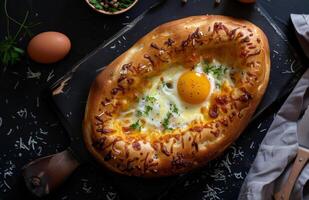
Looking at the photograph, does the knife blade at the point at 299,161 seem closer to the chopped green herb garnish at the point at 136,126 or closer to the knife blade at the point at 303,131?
the knife blade at the point at 303,131

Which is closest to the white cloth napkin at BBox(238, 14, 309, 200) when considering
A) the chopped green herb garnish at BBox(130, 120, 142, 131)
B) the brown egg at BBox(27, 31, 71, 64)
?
the chopped green herb garnish at BBox(130, 120, 142, 131)

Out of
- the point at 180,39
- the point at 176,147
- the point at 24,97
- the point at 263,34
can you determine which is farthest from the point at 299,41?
the point at 24,97

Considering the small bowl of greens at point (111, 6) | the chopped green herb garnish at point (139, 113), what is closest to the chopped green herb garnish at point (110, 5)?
the small bowl of greens at point (111, 6)

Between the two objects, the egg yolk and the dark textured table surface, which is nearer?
the egg yolk

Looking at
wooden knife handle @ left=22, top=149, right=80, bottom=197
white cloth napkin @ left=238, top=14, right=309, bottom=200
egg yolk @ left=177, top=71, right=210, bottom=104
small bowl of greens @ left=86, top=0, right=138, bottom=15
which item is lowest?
wooden knife handle @ left=22, top=149, right=80, bottom=197

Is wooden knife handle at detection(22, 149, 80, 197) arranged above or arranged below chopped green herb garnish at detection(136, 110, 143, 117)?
below

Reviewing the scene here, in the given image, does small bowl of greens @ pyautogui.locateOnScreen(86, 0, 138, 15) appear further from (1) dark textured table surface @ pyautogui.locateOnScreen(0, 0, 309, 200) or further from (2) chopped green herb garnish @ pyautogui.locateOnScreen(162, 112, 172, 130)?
(2) chopped green herb garnish @ pyautogui.locateOnScreen(162, 112, 172, 130)
